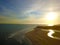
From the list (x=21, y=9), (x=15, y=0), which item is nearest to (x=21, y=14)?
(x=21, y=9)

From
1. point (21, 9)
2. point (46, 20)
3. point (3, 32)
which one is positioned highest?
point (21, 9)

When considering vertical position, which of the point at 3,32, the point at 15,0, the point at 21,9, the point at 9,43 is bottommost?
the point at 9,43

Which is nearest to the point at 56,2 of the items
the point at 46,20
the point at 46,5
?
the point at 46,5

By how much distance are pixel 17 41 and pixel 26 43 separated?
12 cm

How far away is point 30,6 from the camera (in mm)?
1853

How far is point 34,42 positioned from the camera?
5.94ft

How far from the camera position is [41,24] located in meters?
1.83

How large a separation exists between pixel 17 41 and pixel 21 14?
35cm

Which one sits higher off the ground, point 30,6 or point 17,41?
point 30,6

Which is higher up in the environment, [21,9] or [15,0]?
[15,0]

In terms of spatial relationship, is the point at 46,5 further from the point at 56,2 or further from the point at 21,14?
the point at 21,14

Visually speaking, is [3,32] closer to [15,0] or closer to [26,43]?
[26,43]

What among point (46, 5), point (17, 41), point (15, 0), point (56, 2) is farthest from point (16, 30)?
point (56, 2)

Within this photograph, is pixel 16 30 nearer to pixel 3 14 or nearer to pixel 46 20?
pixel 3 14
